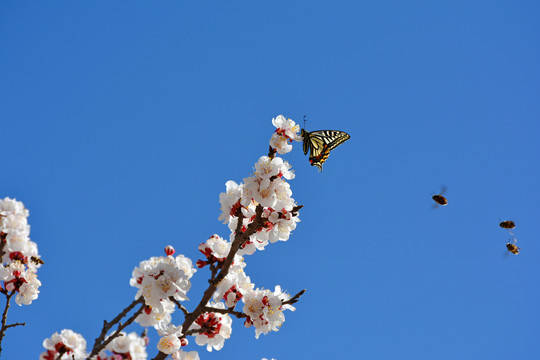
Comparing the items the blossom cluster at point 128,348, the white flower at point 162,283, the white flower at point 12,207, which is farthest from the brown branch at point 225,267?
the white flower at point 12,207

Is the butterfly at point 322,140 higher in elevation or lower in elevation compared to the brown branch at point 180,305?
higher

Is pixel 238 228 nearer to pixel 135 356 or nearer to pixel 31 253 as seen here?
pixel 135 356

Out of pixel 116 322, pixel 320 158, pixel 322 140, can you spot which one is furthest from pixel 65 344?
pixel 322 140

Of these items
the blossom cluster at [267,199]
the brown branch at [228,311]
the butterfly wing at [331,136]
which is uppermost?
the butterfly wing at [331,136]

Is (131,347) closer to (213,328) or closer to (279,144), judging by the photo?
(213,328)

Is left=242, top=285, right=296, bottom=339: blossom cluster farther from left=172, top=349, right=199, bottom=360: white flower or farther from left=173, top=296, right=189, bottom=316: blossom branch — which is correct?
left=172, top=349, right=199, bottom=360: white flower

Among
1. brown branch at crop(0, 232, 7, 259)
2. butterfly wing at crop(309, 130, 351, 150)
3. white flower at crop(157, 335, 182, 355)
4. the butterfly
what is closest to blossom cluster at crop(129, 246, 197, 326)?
white flower at crop(157, 335, 182, 355)

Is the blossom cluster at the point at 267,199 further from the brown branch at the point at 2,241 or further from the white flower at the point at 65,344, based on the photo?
the brown branch at the point at 2,241
